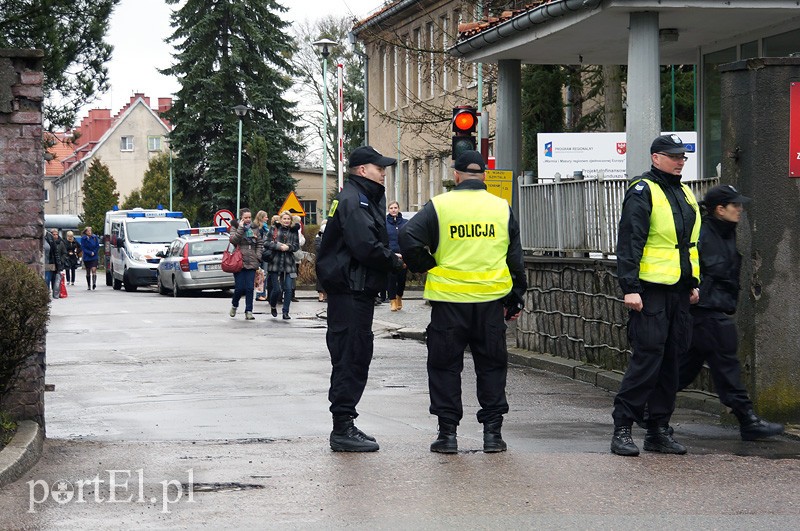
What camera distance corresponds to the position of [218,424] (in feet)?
35.1

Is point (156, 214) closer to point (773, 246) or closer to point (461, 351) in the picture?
point (773, 246)

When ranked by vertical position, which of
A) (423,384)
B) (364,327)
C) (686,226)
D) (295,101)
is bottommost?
(423,384)

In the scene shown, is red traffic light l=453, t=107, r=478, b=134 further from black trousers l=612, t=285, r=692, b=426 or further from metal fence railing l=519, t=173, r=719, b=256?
black trousers l=612, t=285, r=692, b=426

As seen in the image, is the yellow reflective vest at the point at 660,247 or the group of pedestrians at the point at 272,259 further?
the group of pedestrians at the point at 272,259

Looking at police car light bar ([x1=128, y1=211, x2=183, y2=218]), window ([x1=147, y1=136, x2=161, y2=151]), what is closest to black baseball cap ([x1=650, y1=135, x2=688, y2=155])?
police car light bar ([x1=128, y1=211, x2=183, y2=218])

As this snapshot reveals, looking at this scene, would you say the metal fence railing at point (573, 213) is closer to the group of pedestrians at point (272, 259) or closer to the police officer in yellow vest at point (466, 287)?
the police officer in yellow vest at point (466, 287)

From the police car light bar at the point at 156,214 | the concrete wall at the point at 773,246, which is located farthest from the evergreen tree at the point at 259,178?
the concrete wall at the point at 773,246

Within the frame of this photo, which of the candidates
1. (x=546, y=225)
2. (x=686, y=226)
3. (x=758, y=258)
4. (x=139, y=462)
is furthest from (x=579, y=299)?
(x=139, y=462)

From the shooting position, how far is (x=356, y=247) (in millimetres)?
9406

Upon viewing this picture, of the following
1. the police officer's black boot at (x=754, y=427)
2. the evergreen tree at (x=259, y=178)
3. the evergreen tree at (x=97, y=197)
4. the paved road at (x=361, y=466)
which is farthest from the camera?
the evergreen tree at (x=97, y=197)

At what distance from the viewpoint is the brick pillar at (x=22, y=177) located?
9.66 metres

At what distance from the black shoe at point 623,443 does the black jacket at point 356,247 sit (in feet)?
5.81

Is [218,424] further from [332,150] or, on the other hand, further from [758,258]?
[332,150]

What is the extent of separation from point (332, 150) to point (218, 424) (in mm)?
59191
